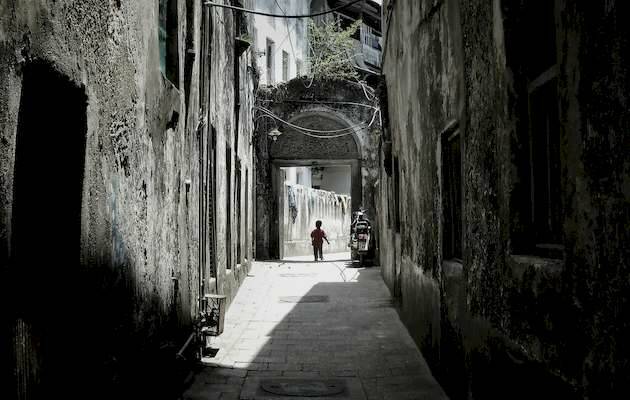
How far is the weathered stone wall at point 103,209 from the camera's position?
2.37 meters

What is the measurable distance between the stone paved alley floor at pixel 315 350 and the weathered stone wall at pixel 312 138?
300 inches

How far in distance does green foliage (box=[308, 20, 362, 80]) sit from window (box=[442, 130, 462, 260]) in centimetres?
1456

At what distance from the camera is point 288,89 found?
773 inches

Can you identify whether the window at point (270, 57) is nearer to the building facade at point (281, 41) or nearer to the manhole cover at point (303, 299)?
the building facade at point (281, 41)

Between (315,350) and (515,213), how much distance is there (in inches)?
156

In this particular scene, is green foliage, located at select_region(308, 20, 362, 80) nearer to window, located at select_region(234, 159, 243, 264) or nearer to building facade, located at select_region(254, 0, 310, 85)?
building facade, located at select_region(254, 0, 310, 85)

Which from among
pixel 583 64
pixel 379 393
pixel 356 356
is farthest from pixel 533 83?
pixel 356 356

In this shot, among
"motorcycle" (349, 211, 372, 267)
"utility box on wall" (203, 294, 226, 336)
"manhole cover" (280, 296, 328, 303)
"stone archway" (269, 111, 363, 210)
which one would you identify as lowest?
"manhole cover" (280, 296, 328, 303)

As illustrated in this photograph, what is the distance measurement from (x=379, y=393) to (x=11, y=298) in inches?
140

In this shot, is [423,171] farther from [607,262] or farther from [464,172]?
[607,262]

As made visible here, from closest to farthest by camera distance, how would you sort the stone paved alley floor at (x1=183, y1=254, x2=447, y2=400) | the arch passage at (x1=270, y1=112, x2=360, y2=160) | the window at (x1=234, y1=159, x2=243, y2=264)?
the stone paved alley floor at (x1=183, y1=254, x2=447, y2=400) < the window at (x1=234, y1=159, x2=243, y2=264) < the arch passage at (x1=270, y1=112, x2=360, y2=160)

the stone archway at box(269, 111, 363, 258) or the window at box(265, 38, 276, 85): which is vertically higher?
the window at box(265, 38, 276, 85)

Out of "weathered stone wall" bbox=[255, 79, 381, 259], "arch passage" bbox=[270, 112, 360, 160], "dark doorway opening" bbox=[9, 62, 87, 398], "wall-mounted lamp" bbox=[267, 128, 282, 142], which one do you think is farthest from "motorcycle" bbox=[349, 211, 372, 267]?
"dark doorway opening" bbox=[9, 62, 87, 398]

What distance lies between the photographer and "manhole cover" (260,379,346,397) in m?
5.21
